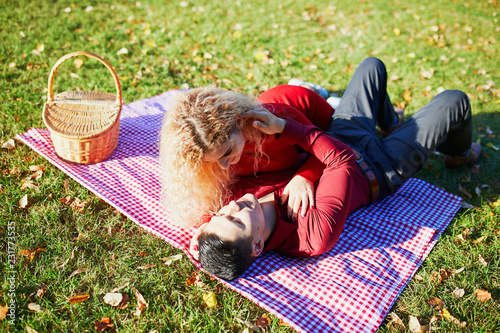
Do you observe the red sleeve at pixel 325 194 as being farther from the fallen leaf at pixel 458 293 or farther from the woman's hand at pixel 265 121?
the fallen leaf at pixel 458 293

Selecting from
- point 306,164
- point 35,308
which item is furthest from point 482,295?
point 35,308

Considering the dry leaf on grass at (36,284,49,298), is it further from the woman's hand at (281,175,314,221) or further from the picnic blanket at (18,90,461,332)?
the woman's hand at (281,175,314,221)

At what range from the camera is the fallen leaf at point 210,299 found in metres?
2.96

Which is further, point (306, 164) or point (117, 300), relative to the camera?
point (306, 164)

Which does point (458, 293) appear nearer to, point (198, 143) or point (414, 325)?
point (414, 325)

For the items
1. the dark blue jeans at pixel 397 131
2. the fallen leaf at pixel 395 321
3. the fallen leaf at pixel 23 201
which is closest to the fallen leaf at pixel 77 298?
the fallen leaf at pixel 23 201

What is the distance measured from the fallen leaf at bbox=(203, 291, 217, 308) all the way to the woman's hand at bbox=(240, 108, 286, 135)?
4.81 feet

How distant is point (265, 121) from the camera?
2.85m

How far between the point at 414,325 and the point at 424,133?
6.15 feet

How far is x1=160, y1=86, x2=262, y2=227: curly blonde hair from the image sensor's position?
2.57 metres

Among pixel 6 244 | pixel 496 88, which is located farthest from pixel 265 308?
pixel 496 88

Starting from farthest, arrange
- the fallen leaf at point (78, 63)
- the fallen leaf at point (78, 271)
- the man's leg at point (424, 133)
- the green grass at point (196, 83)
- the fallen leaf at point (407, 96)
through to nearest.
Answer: the fallen leaf at point (78, 63), the fallen leaf at point (407, 96), the man's leg at point (424, 133), the fallen leaf at point (78, 271), the green grass at point (196, 83)

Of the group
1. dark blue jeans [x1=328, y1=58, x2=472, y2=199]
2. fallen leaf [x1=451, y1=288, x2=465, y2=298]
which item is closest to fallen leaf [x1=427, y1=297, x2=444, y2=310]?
fallen leaf [x1=451, y1=288, x2=465, y2=298]

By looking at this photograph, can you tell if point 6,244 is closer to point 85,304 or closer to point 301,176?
point 85,304
